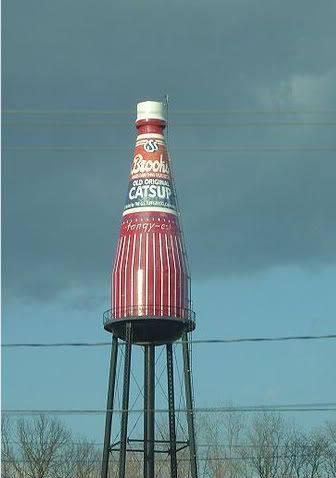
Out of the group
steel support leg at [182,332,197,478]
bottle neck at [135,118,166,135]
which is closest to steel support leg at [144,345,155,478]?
steel support leg at [182,332,197,478]

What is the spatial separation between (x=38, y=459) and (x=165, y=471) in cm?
733

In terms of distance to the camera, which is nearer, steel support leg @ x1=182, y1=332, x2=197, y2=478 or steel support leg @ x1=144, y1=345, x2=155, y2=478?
steel support leg @ x1=182, y1=332, x2=197, y2=478

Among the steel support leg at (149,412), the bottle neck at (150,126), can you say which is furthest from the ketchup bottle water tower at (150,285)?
the bottle neck at (150,126)

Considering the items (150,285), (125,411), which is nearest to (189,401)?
(125,411)

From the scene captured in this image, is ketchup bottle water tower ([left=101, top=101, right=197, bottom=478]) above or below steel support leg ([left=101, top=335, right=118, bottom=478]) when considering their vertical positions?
above

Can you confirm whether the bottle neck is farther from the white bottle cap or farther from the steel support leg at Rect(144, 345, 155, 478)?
the steel support leg at Rect(144, 345, 155, 478)

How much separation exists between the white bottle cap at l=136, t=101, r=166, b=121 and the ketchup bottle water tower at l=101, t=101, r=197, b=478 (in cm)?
139

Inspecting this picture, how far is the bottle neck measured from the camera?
53.8 m

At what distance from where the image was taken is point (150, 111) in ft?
177

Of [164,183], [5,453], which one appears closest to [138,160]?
[164,183]

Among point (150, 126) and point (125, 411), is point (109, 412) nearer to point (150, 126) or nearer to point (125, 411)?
point (125, 411)

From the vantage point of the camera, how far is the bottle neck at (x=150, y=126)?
176 feet

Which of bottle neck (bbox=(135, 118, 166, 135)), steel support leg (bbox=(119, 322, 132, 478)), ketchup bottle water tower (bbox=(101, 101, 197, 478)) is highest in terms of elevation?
bottle neck (bbox=(135, 118, 166, 135))

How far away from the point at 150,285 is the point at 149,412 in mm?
5165
